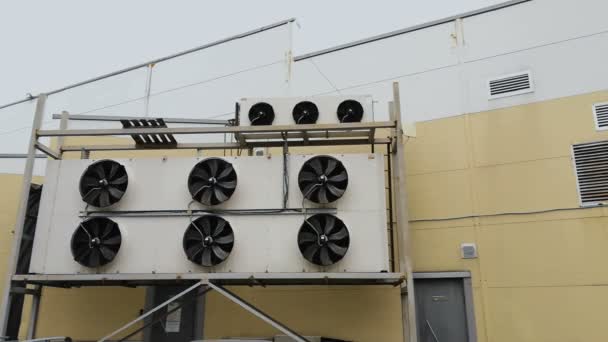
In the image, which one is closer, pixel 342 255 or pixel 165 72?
pixel 342 255

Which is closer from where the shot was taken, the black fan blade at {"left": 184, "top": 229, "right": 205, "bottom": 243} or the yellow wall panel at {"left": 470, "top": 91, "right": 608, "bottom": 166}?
the black fan blade at {"left": 184, "top": 229, "right": 205, "bottom": 243}

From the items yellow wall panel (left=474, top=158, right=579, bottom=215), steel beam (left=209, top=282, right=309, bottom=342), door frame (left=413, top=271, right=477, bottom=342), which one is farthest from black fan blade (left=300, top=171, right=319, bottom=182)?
yellow wall panel (left=474, top=158, right=579, bottom=215)

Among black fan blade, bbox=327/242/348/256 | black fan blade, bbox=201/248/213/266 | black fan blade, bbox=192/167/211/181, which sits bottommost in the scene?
black fan blade, bbox=201/248/213/266

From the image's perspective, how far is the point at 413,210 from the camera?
778cm

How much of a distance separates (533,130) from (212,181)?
5101mm

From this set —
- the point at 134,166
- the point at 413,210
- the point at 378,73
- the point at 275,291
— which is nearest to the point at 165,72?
the point at 134,166

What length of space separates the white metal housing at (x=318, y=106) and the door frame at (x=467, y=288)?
8.66 feet

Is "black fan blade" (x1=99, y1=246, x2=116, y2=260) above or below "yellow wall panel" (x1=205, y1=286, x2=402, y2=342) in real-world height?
above

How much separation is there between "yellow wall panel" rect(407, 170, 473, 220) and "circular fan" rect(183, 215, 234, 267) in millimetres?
3140

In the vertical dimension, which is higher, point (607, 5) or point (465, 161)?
point (607, 5)

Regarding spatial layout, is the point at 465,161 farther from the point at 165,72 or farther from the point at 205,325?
the point at 165,72

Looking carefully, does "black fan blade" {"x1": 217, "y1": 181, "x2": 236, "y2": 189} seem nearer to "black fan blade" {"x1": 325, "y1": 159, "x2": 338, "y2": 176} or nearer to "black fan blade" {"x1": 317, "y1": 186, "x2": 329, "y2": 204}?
"black fan blade" {"x1": 317, "y1": 186, "x2": 329, "y2": 204}

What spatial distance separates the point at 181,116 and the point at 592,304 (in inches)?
312

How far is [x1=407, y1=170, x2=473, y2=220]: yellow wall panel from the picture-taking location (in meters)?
7.57
